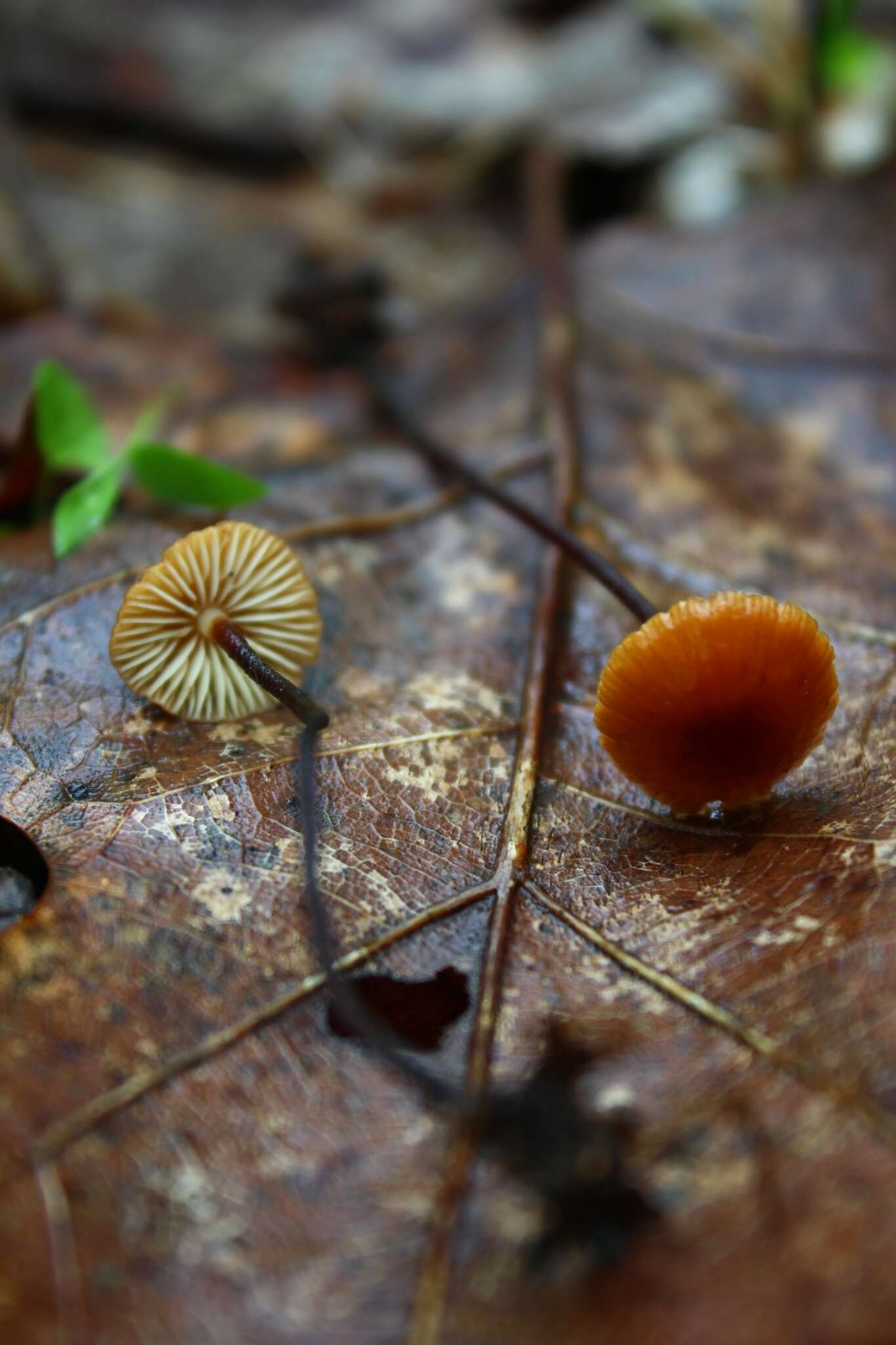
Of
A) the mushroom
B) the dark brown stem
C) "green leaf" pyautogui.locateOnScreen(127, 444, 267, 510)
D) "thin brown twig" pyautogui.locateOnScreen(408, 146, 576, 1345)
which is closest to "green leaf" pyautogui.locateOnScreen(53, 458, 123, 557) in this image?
"green leaf" pyautogui.locateOnScreen(127, 444, 267, 510)

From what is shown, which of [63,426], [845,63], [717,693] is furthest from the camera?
[845,63]

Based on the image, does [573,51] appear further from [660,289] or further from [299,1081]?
[299,1081]

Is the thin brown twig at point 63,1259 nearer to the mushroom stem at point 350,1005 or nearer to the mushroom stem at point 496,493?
the mushroom stem at point 350,1005

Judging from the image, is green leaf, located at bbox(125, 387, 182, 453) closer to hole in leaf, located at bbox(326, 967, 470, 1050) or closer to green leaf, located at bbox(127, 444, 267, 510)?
green leaf, located at bbox(127, 444, 267, 510)

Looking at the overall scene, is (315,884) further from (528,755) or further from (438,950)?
(528,755)

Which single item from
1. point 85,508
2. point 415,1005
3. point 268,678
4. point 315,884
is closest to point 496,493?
point 268,678

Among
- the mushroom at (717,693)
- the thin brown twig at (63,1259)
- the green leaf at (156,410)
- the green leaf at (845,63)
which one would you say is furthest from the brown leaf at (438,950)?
the green leaf at (845,63)
